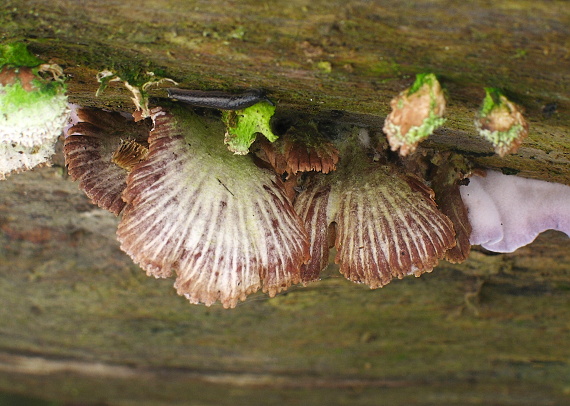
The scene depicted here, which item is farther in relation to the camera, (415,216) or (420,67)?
(415,216)

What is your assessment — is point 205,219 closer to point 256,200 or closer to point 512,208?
point 256,200

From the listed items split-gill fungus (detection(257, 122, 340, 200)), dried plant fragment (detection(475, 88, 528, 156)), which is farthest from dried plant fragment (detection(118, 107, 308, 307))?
dried plant fragment (detection(475, 88, 528, 156))

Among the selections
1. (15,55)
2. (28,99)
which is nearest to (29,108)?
(28,99)


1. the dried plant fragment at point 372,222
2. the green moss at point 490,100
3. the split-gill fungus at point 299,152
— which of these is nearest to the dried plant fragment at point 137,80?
the split-gill fungus at point 299,152

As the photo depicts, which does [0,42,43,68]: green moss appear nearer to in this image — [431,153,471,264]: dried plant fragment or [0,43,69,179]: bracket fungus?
[0,43,69,179]: bracket fungus

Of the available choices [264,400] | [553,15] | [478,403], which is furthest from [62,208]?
[478,403]

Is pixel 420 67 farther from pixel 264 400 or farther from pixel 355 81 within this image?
pixel 264 400

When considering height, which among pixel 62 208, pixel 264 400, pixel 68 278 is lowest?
pixel 264 400
